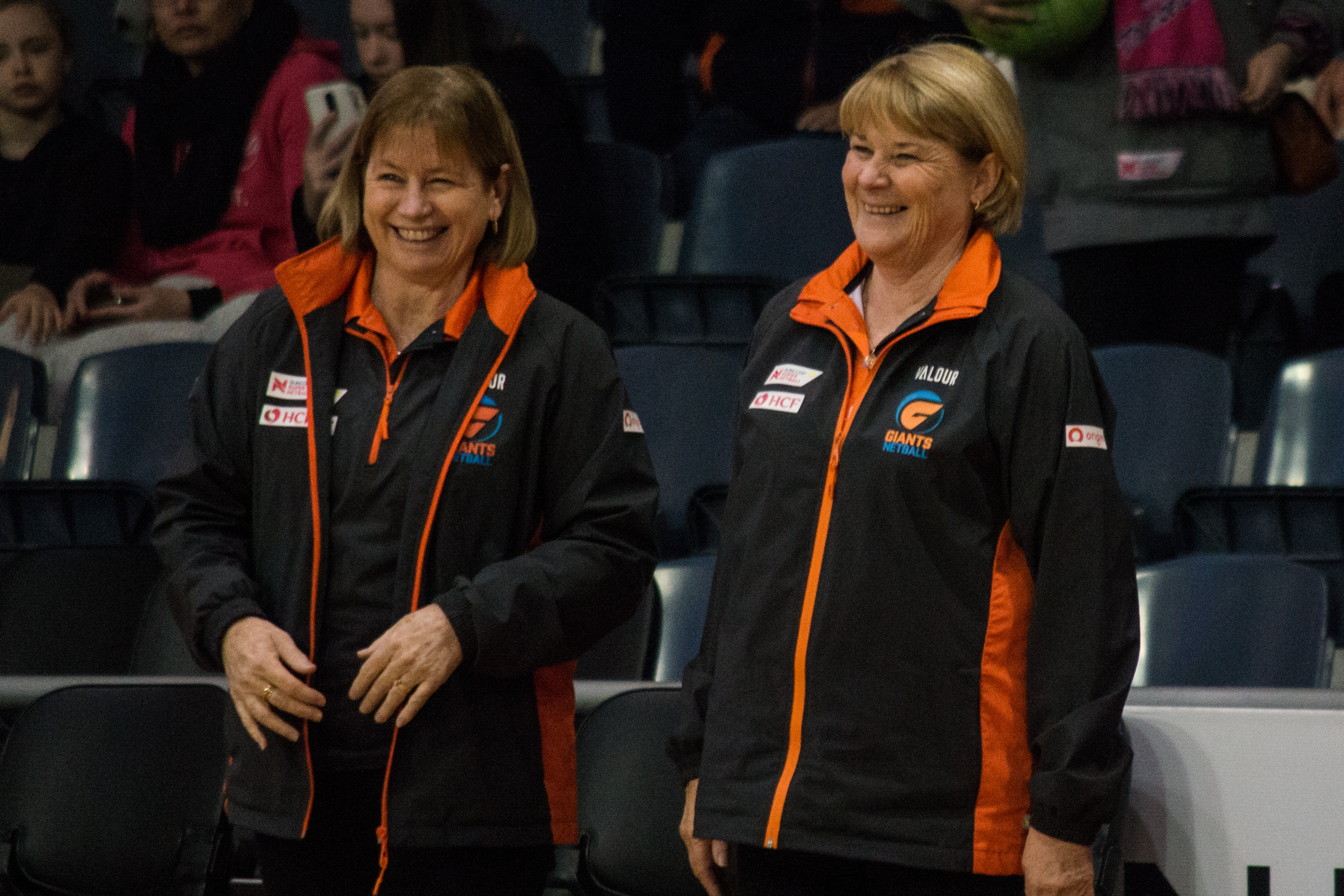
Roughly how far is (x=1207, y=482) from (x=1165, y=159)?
64cm

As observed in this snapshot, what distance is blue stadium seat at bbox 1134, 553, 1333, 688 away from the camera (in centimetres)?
248

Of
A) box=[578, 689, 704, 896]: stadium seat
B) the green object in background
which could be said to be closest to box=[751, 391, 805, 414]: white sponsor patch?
box=[578, 689, 704, 896]: stadium seat

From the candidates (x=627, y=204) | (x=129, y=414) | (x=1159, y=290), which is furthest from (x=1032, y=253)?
(x=129, y=414)

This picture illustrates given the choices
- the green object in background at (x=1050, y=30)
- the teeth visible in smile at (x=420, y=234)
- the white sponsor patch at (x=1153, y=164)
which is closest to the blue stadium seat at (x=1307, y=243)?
the white sponsor patch at (x=1153, y=164)

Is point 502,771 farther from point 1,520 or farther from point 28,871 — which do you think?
point 1,520

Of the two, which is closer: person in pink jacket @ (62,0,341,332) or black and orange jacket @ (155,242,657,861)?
black and orange jacket @ (155,242,657,861)

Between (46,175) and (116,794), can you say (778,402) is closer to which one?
(116,794)

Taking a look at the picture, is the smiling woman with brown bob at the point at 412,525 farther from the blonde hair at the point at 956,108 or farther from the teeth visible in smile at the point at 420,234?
the blonde hair at the point at 956,108

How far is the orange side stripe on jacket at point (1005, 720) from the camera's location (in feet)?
4.80

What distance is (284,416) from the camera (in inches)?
67.9

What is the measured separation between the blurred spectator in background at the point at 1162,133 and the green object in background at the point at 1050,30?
0.03 meters

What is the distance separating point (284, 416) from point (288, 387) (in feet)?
0.12

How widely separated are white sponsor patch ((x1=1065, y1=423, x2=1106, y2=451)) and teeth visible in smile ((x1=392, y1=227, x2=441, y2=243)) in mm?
734

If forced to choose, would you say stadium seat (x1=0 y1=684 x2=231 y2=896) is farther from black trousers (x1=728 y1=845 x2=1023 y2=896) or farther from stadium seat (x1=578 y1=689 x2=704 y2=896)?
black trousers (x1=728 y1=845 x2=1023 y2=896)
